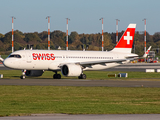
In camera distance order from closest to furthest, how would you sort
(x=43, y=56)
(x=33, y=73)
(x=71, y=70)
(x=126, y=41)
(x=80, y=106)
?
(x=80, y=106)
(x=71, y=70)
(x=43, y=56)
(x=33, y=73)
(x=126, y=41)

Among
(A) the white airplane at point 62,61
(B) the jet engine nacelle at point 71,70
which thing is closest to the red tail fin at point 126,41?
(A) the white airplane at point 62,61

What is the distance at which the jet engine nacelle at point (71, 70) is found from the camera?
47.0m

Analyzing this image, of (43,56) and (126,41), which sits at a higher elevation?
(126,41)

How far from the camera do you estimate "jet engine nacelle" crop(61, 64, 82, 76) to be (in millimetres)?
46987

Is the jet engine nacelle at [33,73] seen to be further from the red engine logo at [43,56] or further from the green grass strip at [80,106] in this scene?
the green grass strip at [80,106]

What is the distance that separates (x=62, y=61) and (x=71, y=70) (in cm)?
329

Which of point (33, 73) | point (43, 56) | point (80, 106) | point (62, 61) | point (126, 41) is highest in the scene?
point (126, 41)

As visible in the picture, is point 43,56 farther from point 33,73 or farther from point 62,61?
point 33,73

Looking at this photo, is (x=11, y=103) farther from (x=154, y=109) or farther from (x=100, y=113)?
(x=154, y=109)

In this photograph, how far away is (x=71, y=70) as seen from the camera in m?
47.1

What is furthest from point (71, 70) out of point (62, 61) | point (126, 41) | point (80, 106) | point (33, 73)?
point (80, 106)

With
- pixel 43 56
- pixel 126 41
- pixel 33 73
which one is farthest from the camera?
pixel 126 41

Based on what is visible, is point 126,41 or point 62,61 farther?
point 126,41

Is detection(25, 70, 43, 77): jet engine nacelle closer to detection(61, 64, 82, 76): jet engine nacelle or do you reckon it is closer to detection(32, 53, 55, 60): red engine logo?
detection(32, 53, 55, 60): red engine logo
